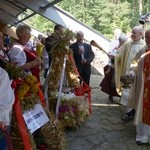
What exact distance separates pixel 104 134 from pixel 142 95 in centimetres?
99

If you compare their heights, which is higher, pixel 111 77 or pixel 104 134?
pixel 111 77

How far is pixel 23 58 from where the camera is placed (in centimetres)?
439

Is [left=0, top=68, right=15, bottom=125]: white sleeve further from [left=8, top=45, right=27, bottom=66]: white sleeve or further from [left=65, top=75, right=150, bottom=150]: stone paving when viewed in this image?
[left=65, top=75, right=150, bottom=150]: stone paving

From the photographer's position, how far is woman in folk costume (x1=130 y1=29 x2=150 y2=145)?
16.6 feet

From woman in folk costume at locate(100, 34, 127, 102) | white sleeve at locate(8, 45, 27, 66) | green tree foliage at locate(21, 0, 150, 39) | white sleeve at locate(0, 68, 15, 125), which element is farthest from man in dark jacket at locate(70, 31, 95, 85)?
green tree foliage at locate(21, 0, 150, 39)

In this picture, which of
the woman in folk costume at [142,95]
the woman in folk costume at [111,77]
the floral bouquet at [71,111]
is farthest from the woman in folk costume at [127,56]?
the woman in folk costume at [142,95]

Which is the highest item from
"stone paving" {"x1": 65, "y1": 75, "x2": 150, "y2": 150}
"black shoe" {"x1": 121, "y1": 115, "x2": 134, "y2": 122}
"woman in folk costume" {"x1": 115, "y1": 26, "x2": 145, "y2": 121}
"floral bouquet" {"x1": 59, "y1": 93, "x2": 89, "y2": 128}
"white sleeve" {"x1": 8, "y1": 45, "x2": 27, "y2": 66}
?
"white sleeve" {"x1": 8, "y1": 45, "x2": 27, "y2": 66}

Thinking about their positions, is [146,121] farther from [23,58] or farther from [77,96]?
[23,58]

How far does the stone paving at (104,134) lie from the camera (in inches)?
201

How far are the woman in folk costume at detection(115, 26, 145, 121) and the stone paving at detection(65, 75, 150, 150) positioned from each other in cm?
33

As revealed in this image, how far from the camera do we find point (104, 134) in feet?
18.6

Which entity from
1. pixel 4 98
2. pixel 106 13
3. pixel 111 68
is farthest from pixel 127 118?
pixel 106 13

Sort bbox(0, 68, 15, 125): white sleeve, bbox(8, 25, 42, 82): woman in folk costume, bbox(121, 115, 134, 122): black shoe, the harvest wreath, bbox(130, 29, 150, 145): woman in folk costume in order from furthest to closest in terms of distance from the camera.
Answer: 1. bbox(121, 115, 134, 122): black shoe
2. bbox(130, 29, 150, 145): woman in folk costume
3. bbox(8, 25, 42, 82): woman in folk costume
4. the harvest wreath
5. bbox(0, 68, 15, 125): white sleeve

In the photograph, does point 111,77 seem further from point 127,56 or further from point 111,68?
point 127,56
